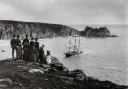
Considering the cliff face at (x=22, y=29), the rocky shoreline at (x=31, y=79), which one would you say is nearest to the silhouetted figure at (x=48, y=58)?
the rocky shoreline at (x=31, y=79)

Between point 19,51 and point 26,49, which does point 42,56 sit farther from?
point 19,51

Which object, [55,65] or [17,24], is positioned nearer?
[55,65]

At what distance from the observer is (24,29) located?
150750 millimetres

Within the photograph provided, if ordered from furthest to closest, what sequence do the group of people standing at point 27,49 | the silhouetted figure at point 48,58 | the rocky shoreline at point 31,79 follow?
the silhouetted figure at point 48,58
the group of people standing at point 27,49
the rocky shoreline at point 31,79

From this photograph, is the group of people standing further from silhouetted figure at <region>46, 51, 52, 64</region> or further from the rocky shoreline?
the rocky shoreline

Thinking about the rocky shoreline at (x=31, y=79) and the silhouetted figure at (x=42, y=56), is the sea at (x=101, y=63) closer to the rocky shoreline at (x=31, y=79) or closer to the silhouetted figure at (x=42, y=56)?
the silhouetted figure at (x=42, y=56)

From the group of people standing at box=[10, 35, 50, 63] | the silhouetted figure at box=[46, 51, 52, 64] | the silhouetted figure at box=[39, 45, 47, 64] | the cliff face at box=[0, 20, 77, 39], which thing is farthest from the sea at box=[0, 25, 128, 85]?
the cliff face at box=[0, 20, 77, 39]

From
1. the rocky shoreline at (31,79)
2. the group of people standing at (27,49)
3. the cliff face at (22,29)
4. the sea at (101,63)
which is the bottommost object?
the sea at (101,63)

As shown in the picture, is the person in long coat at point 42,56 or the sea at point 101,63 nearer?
the person in long coat at point 42,56

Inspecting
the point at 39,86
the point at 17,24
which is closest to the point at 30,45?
the point at 39,86

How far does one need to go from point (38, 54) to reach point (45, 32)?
167 m

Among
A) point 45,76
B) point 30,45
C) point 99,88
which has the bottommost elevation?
point 99,88

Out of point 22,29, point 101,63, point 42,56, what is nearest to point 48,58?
point 42,56

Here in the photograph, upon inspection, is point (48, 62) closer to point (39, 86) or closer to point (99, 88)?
point (99, 88)
